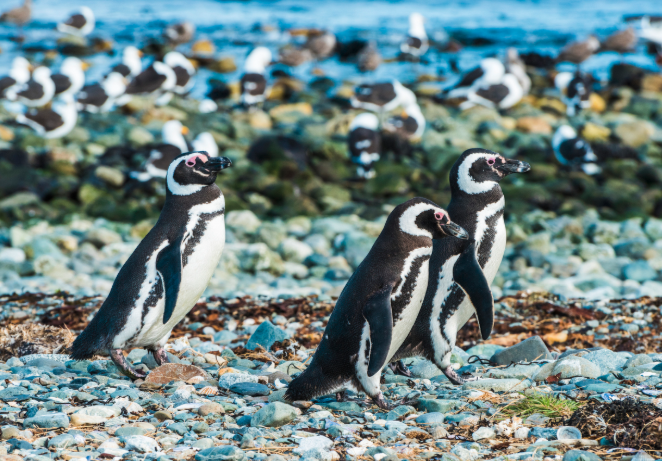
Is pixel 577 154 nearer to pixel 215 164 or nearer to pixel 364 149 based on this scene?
pixel 364 149

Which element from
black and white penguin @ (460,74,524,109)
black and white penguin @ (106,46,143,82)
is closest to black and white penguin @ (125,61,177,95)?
black and white penguin @ (106,46,143,82)

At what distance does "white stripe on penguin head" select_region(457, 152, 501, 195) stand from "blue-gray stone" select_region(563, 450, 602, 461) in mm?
1935

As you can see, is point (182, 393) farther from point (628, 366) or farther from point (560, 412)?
point (628, 366)

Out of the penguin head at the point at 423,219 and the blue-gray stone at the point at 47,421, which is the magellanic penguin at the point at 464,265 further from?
the blue-gray stone at the point at 47,421

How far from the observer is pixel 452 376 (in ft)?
Answer: 14.3

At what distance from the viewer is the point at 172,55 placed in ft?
69.7

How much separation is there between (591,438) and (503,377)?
1071 millimetres

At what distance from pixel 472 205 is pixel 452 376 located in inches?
40.3

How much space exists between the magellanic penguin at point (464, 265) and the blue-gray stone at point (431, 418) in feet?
2.38

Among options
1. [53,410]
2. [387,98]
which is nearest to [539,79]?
[387,98]

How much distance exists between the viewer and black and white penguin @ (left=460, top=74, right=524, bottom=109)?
18.5 meters

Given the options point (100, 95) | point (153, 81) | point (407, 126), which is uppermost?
point (153, 81)

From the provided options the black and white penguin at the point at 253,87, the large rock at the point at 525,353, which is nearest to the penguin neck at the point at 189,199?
the large rock at the point at 525,353

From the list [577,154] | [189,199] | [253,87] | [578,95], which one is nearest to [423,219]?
[189,199]
